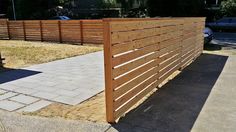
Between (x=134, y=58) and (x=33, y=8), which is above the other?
(x=33, y=8)

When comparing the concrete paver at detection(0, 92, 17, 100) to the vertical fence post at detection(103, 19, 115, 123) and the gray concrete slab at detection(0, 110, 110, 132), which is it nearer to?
the gray concrete slab at detection(0, 110, 110, 132)

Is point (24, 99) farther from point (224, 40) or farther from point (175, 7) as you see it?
point (175, 7)

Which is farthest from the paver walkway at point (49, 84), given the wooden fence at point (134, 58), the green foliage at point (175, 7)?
the green foliage at point (175, 7)

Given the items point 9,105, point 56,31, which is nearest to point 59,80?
point 9,105

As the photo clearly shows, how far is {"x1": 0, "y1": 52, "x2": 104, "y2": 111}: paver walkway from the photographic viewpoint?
5.13 meters

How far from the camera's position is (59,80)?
671 cm

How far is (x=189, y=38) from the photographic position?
339 inches

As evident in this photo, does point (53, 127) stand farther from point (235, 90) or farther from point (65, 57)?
point (65, 57)

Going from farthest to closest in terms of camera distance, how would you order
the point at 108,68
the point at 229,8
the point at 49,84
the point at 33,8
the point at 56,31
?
the point at 33,8
the point at 229,8
the point at 56,31
the point at 49,84
the point at 108,68

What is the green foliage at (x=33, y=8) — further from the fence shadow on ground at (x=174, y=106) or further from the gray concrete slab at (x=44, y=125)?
the gray concrete slab at (x=44, y=125)

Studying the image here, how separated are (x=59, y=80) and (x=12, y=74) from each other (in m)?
1.62

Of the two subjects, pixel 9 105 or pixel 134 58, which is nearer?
pixel 134 58

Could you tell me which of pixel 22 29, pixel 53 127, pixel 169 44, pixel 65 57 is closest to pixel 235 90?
pixel 169 44

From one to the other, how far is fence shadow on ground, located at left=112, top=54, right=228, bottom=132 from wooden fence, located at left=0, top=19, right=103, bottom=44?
7339 mm
